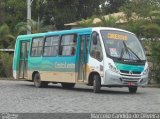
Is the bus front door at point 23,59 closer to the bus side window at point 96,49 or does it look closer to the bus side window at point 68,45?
the bus side window at point 68,45

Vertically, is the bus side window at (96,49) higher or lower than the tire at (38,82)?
higher

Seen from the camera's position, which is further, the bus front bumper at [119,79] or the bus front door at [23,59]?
the bus front door at [23,59]

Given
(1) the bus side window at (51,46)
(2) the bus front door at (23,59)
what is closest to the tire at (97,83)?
(1) the bus side window at (51,46)

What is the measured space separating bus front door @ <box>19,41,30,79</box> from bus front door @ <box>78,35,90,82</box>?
5.98m

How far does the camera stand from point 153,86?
27.7 metres

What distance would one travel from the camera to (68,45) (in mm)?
23828

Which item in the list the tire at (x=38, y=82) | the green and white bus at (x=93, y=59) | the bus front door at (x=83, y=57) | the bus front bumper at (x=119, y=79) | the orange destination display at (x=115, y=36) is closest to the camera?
the bus front bumper at (x=119, y=79)

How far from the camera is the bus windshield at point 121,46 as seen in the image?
21266mm

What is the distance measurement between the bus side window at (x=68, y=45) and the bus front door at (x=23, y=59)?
4229 millimetres

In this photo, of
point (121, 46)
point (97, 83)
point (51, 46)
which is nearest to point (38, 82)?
point (51, 46)

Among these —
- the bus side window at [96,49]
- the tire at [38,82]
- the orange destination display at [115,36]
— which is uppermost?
the orange destination display at [115,36]

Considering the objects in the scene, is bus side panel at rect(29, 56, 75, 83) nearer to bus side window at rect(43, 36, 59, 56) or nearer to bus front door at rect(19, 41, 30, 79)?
bus side window at rect(43, 36, 59, 56)

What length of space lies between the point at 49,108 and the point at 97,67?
21.9ft

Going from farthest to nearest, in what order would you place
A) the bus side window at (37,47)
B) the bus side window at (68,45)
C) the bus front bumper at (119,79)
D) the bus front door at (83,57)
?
the bus side window at (37,47)
the bus side window at (68,45)
the bus front door at (83,57)
the bus front bumper at (119,79)
